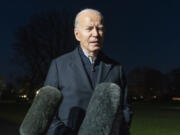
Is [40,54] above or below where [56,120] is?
below

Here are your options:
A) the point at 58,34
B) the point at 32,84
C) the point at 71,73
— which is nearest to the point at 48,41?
the point at 58,34

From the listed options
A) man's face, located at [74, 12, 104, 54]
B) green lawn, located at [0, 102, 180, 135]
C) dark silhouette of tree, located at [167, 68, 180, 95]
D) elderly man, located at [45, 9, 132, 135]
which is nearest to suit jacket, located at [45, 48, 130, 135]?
elderly man, located at [45, 9, 132, 135]

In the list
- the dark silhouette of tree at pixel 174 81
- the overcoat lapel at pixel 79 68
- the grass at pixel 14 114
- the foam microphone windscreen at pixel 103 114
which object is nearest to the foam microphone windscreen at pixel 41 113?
the foam microphone windscreen at pixel 103 114

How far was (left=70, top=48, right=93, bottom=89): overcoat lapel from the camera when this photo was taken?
190 centimetres

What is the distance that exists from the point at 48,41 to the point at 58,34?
5.17ft

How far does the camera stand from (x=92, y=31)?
6.33 feet

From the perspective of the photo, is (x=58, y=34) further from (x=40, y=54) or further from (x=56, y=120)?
(x=56, y=120)

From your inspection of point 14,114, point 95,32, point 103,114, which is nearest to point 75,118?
point 103,114

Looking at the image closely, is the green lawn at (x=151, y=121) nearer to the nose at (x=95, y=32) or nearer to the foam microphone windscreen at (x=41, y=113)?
the nose at (x=95, y=32)

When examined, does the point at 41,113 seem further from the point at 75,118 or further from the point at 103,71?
the point at 103,71

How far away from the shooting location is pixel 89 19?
193 cm

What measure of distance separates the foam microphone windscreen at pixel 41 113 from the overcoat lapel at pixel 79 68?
376 mm

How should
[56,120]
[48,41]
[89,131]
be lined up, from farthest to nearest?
[48,41], [56,120], [89,131]

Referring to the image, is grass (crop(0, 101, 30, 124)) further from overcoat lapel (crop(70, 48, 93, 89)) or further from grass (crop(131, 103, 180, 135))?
overcoat lapel (crop(70, 48, 93, 89))
